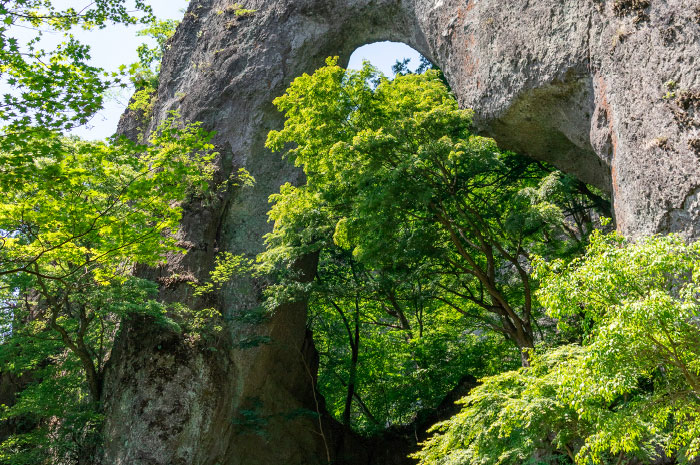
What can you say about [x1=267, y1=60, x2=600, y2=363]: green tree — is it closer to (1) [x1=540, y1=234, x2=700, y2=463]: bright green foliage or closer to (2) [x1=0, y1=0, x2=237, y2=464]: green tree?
(2) [x1=0, y1=0, x2=237, y2=464]: green tree

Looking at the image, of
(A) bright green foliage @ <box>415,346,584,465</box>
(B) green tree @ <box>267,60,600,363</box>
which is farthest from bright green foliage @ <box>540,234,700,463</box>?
(B) green tree @ <box>267,60,600,363</box>

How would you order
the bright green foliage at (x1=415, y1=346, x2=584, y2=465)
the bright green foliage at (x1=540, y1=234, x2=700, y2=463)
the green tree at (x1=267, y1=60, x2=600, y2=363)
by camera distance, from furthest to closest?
the green tree at (x1=267, y1=60, x2=600, y2=363) → the bright green foliage at (x1=415, y1=346, x2=584, y2=465) → the bright green foliage at (x1=540, y1=234, x2=700, y2=463)

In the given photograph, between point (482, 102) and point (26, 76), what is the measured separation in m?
8.17

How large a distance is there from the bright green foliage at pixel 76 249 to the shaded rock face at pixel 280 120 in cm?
103

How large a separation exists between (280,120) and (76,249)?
318 inches

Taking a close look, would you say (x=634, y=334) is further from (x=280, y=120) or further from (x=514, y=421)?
(x=280, y=120)

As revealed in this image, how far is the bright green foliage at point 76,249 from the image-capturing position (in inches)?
311

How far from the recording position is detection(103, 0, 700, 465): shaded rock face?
8.11 meters

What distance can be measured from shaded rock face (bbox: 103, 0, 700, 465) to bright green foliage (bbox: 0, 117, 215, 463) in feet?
3.39

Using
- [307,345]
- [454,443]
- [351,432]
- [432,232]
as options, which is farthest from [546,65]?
[351,432]

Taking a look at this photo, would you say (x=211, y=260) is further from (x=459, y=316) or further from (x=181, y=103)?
(x=459, y=316)

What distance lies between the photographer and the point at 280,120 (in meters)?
16.0

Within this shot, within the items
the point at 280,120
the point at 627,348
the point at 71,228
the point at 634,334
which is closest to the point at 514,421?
the point at 627,348

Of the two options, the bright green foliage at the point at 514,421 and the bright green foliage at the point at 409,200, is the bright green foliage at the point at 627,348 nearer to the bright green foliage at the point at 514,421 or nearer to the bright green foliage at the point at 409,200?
the bright green foliage at the point at 514,421
